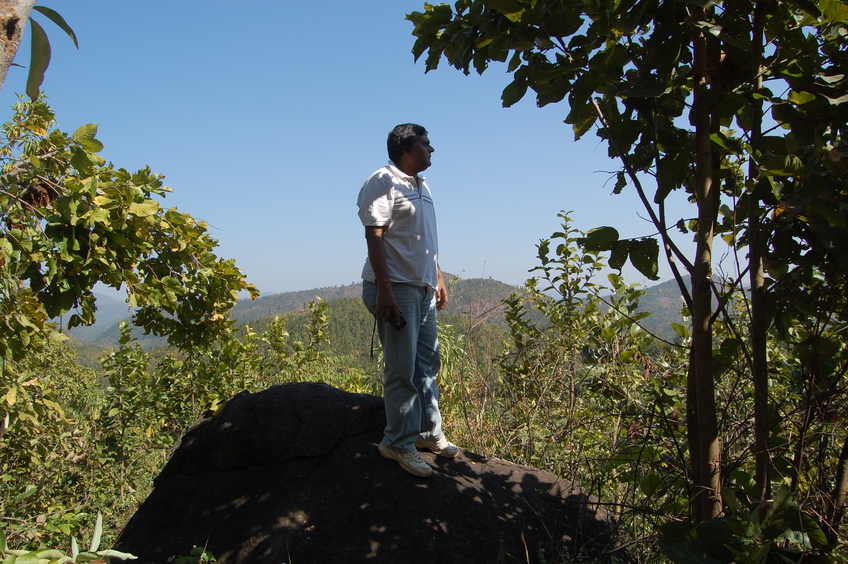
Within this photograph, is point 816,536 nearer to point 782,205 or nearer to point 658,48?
point 782,205

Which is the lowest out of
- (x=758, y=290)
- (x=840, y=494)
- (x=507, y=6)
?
(x=840, y=494)

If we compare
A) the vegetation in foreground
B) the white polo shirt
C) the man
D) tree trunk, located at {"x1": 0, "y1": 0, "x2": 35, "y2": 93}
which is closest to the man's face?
the man

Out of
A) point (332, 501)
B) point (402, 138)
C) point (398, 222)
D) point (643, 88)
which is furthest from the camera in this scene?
point (402, 138)

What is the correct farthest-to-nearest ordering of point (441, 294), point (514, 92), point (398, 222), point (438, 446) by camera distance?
1. point (441, 294)
2. point (438, 446)
3. point (398, 222)
4. point (514, 92)

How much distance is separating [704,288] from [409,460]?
1822 mm

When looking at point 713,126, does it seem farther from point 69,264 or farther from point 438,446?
point 69,264

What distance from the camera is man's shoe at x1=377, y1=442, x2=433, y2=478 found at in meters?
2.84

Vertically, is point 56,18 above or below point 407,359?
above

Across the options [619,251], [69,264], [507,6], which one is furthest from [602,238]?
[69,264]

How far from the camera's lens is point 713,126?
1615 millimetres

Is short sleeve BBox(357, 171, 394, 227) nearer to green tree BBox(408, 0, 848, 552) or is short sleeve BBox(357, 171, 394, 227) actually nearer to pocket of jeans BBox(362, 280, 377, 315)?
pocket of jeans BBox(362, 280, 377, 315)

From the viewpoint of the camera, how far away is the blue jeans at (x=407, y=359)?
2834mm

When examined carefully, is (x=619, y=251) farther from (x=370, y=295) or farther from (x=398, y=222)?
(x=370, y=295)

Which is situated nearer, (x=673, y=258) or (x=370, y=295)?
(x=673, y=258)
